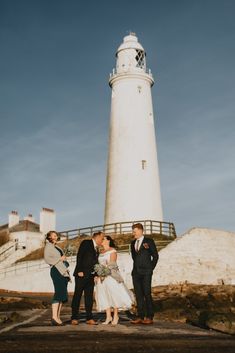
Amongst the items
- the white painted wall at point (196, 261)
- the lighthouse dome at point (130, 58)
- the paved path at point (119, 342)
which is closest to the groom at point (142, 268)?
the paved path at point (119, 342)

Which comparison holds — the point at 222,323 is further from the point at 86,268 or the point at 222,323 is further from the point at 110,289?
the point at 86,268

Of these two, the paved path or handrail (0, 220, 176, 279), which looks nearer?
the paved path

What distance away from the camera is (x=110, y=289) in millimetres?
9219

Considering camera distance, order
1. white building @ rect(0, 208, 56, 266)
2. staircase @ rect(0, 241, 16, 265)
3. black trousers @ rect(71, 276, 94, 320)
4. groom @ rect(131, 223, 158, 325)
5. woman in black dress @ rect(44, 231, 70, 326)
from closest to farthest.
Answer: woman in black dress @ rect(44, 231, 70, 326) < black trousers @ rect(71, 276, 94, 320) < groom @ rect(131, 223, 158, 325) < staircase @ rect(0, 241, 16, 265) < white building @ rect(0, 208, 56, 266)

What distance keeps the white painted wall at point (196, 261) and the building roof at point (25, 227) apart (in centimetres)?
1898

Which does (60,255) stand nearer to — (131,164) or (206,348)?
(206,348)

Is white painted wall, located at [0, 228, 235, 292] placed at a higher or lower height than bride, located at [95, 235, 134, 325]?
higher

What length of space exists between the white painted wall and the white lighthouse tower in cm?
807

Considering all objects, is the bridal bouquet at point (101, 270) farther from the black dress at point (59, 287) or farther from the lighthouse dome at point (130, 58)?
the lighthouse dome at point (130, 58)

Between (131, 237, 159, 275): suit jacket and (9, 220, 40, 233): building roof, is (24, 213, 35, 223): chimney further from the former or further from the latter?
(131, 237, 159, 275): suit jacket

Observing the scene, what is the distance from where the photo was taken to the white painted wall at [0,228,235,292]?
80.7ft

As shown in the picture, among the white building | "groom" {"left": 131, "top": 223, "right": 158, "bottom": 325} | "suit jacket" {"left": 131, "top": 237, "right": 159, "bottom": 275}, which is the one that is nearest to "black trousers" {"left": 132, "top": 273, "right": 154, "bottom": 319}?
"groom" {"left": 131, "top": 223, "right": 158, "bottom": 325}

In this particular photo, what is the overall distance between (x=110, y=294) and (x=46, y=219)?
31999mm

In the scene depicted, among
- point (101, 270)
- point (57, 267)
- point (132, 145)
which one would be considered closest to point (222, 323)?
point (101, 270)
